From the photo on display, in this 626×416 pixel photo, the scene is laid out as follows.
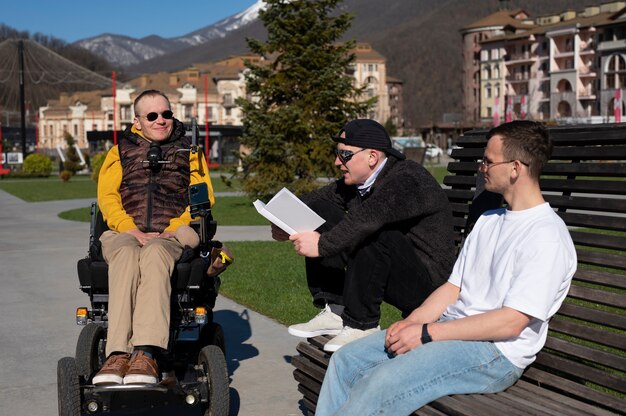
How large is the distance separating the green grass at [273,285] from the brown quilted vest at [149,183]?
2.57 meters

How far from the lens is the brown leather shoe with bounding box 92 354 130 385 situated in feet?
15.3

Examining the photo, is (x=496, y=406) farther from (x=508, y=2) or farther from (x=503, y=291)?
(x=508, y=2)

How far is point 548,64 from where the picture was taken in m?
119

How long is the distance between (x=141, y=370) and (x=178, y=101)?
12233cm

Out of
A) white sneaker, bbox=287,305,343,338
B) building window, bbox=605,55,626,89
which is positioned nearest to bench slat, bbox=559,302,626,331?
white sneaker, bbox=287,305,343,338

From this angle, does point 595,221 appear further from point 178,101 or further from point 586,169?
point 178,101

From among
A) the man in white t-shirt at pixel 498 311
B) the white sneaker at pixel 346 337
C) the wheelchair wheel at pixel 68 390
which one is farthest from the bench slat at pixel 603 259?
the wheelchair wheel at pixel 68 390

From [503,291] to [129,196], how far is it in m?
2.74

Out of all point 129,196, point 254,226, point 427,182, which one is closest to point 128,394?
point 129,196

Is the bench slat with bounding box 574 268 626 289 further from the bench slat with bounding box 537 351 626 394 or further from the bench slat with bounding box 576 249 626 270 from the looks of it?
the bench slat with bounding box 537 351 626 394

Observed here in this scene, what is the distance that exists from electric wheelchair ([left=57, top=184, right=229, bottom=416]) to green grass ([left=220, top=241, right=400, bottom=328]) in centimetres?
251

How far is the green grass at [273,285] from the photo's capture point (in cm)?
845

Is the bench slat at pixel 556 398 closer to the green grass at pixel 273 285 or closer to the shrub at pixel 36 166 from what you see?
the green grass at pixel 273 285

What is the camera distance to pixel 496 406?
3582mm
